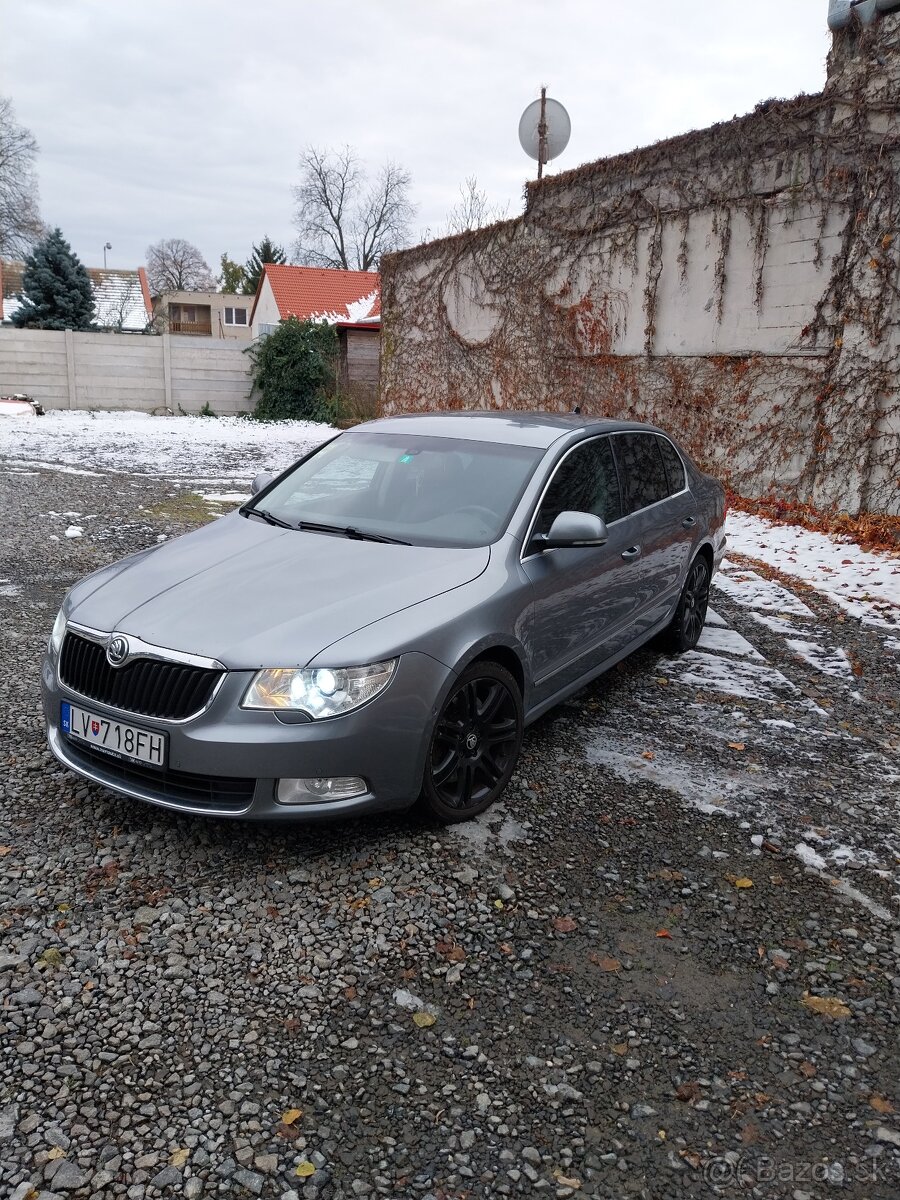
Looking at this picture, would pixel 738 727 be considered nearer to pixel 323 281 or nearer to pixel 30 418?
pixel 30 418

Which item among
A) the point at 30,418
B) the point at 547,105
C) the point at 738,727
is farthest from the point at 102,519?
the point at 30,418

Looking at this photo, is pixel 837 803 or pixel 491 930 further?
pixel 837 803

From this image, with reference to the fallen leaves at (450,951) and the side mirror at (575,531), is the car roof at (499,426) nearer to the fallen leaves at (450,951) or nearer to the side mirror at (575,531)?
the side mirror at (575,531)

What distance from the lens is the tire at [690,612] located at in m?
5.77

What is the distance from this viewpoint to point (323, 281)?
3794 cm

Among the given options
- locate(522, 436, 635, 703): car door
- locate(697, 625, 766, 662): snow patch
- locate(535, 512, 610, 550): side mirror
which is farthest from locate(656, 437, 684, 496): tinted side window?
locate(535, 512, 610, 550): side mirror

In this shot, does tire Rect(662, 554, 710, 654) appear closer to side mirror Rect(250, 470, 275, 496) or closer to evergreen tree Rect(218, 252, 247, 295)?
side mirror Rect(250, 470, 275, 496)

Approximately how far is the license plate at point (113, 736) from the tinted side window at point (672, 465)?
351cm

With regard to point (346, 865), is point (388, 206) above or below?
above

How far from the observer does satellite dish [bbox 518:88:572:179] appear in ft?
44.4

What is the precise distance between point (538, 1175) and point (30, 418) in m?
20.8

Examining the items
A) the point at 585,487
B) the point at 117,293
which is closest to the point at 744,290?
the point at 585,487

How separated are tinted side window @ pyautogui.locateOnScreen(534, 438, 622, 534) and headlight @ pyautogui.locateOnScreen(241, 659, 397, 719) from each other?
1368 millimetres

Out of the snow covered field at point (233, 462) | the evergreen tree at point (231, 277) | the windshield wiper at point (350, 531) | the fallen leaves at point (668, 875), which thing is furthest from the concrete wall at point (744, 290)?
the evergreen tree at point (231, 277)
